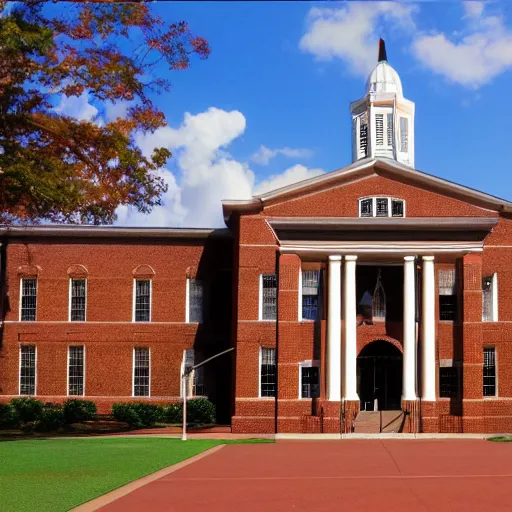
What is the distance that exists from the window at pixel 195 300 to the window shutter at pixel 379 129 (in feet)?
38.3

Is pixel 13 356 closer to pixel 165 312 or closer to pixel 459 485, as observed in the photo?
pixel 165 312

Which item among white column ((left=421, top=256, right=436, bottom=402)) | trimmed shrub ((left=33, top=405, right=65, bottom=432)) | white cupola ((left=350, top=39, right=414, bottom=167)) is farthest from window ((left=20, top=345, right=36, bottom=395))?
white cupola ((left=350, top=39, right=414, bottom=167))

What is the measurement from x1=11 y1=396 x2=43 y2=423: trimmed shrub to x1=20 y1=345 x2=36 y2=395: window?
0.77 m

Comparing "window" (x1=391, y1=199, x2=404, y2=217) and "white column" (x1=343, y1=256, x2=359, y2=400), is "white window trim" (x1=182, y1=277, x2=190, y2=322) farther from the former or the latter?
"window" (x1=391, y1=199, x2=404, y2=217)

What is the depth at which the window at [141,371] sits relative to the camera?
4025 cm

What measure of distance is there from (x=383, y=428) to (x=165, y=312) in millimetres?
10883

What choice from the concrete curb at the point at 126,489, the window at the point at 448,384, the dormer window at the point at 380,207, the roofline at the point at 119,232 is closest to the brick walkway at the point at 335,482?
the concrete curb at the point at 126,489

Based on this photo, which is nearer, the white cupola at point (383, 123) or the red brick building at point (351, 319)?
the red brick building at point (351, 319)

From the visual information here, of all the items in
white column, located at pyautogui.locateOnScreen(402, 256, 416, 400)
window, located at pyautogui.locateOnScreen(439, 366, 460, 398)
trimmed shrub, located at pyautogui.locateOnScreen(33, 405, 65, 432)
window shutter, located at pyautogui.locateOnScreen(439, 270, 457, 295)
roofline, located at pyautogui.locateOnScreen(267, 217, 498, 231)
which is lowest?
trimmed shrub, located at pyautogui.locateOnScreen(33, 405, 65, 432)

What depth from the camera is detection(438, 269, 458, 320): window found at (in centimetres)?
3700

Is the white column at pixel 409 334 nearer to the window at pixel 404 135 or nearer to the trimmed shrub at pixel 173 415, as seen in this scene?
the trimmed shrub at pixel 173 415

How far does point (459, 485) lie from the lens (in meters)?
18.2

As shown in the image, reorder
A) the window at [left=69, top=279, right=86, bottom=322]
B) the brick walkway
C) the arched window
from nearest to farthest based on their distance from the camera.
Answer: the brick walkway < the arched window < the window at [left=69, top=279, right=86, bottom=322]

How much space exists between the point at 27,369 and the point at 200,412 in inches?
312
